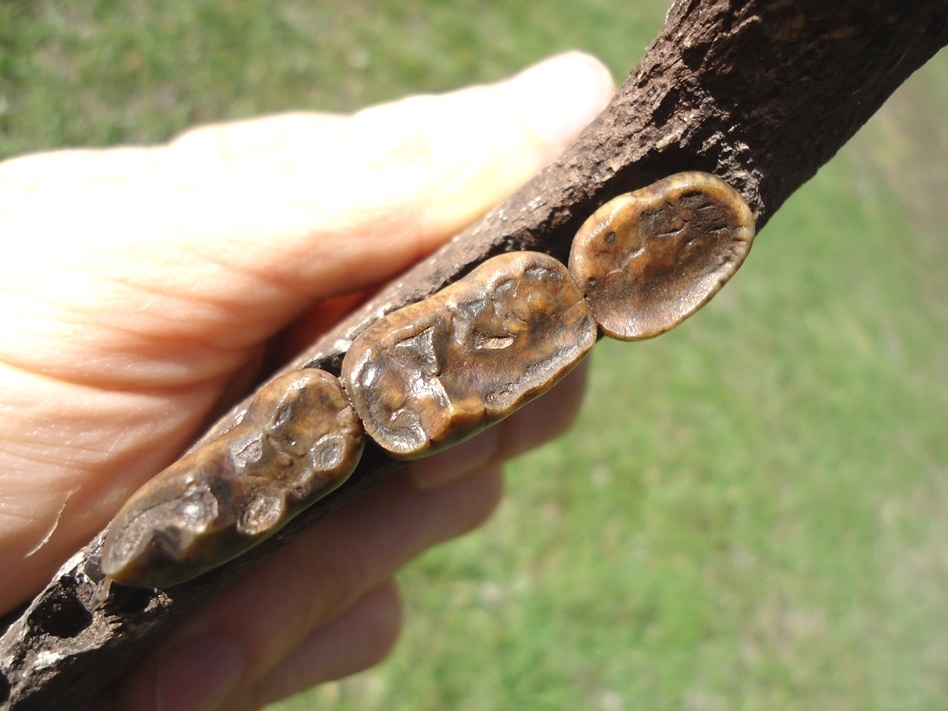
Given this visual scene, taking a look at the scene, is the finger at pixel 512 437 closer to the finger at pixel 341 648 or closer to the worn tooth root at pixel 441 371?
the finger at pixel 341 648

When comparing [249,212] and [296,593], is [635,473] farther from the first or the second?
[249,212]

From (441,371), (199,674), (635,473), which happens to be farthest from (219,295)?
(635,473)

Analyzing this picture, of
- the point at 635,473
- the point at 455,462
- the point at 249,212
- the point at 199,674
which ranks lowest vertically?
the point at 199,674

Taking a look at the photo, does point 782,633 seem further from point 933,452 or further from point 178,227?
point 178,227

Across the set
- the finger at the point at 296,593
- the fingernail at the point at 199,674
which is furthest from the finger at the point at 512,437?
the fingernail at the point at 199,674

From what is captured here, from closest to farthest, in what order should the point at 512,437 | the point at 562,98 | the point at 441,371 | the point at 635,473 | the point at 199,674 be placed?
Result: 1. the point at 441,371
2. the point at 199,674
3. the point at 562,98
4. the point at 512,437
5. the point at 635,473

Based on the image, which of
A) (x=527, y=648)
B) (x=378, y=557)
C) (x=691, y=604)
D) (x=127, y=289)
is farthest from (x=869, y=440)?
(x=127, y=289)

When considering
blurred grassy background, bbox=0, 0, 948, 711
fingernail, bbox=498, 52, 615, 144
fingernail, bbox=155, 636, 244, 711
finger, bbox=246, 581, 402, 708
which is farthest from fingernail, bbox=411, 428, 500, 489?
blurred grassy background, bbox=0, 0, 948, 711
